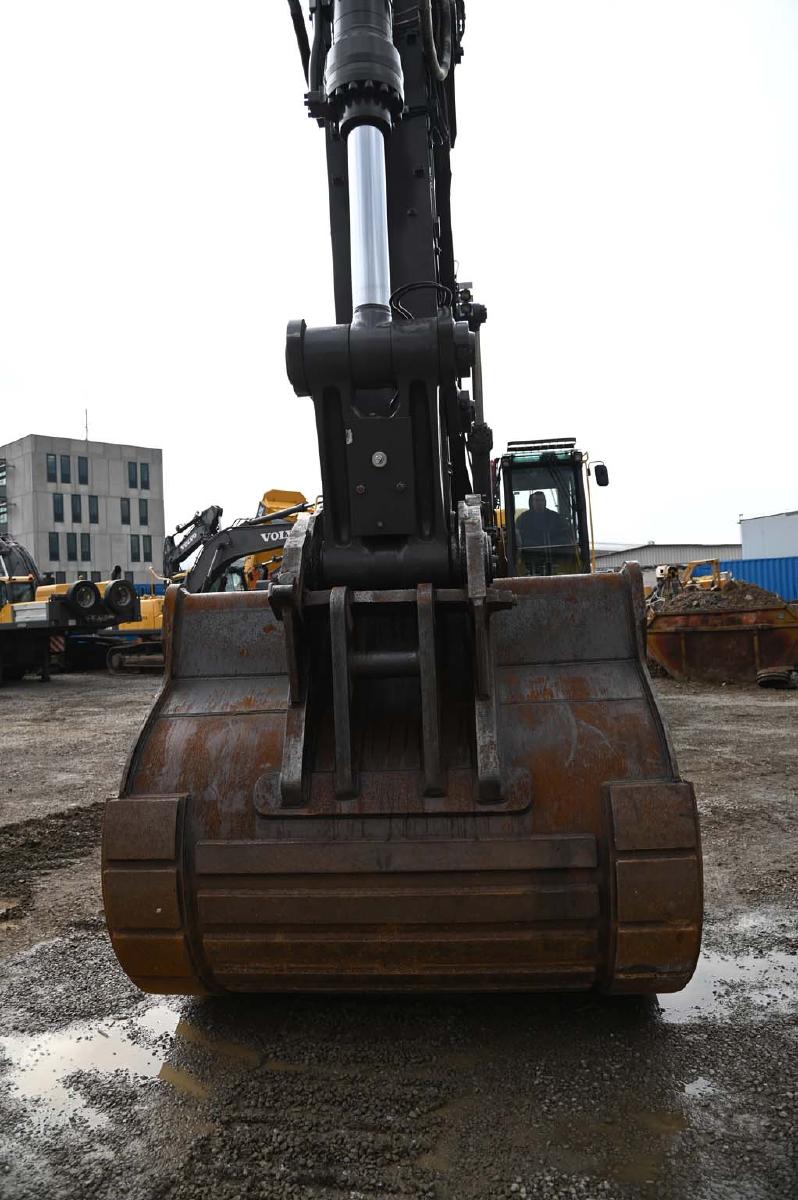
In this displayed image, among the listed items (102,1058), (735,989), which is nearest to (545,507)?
(735,989)

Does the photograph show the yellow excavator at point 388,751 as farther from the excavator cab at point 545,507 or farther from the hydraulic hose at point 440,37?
the excavator cab at point 545,507

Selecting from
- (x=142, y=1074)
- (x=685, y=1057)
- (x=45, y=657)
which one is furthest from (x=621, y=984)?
(x=45, y=657)

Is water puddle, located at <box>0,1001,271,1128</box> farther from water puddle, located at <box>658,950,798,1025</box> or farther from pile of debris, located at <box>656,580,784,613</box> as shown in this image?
pile of debris, located at <box>656,580,784,613</box>

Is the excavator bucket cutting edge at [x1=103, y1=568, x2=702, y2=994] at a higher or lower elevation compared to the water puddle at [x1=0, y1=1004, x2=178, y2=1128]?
higher

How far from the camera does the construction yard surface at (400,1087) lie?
7.04ft

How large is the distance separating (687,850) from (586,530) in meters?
8.77

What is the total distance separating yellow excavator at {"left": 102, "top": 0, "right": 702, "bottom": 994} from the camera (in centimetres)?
252

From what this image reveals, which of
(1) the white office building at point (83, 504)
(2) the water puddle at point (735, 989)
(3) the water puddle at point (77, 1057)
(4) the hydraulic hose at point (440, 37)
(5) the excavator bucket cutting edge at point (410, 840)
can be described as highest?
(1) the white office building at point (83, 504)

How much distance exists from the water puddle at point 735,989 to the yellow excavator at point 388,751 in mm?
503

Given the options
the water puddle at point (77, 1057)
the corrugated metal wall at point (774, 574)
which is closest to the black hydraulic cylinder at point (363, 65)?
the water puddle at point (77, 1057)

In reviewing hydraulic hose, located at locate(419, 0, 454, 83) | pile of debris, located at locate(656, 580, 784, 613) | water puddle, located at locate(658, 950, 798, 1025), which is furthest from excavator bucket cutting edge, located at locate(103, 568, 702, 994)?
pile of debris, located at locate(656, 580, 784, 613)

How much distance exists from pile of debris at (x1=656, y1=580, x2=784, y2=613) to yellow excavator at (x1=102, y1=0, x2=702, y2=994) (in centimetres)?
1134

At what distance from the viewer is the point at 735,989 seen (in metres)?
3.12

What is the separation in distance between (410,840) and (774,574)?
3579 cm
